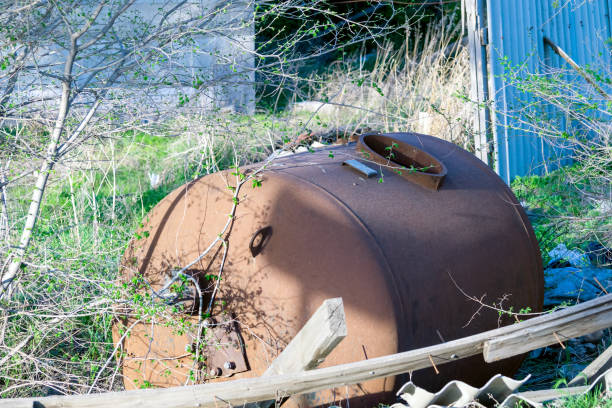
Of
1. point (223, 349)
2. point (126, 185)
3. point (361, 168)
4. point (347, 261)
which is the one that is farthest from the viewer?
point (126, 185)

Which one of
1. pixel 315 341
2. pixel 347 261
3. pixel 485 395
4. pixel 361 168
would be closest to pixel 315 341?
pixel 315 341

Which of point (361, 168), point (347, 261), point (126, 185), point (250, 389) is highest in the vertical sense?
point (361, 168)

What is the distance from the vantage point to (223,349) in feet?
9.39

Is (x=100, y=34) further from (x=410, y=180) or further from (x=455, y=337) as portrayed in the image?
(x=455, y=337)

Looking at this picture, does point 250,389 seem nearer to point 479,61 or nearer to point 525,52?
point 479,61

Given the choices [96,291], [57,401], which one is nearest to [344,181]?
[57,401]

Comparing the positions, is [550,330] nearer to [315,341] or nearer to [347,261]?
[347,261]

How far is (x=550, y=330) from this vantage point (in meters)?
2.76

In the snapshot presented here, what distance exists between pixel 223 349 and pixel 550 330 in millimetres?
1419

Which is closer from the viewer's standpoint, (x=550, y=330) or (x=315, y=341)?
(x=315, y=341)

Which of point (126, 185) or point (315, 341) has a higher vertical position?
point (315, 341)

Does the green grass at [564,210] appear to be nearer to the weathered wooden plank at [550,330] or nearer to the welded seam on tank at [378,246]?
the weathered wooden plank at [550,330]

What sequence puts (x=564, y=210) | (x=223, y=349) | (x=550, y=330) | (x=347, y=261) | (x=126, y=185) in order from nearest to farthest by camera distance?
1. (x=347, y=261)
2. (x=550, y=330)
3. (x=223, y=349)
4. (x=564, y=210)
5. (x=126, y=185)

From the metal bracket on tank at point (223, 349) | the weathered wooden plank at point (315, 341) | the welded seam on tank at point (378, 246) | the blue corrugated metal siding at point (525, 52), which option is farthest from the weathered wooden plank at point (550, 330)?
the blue corrugated metal siding at point (525, 52)
